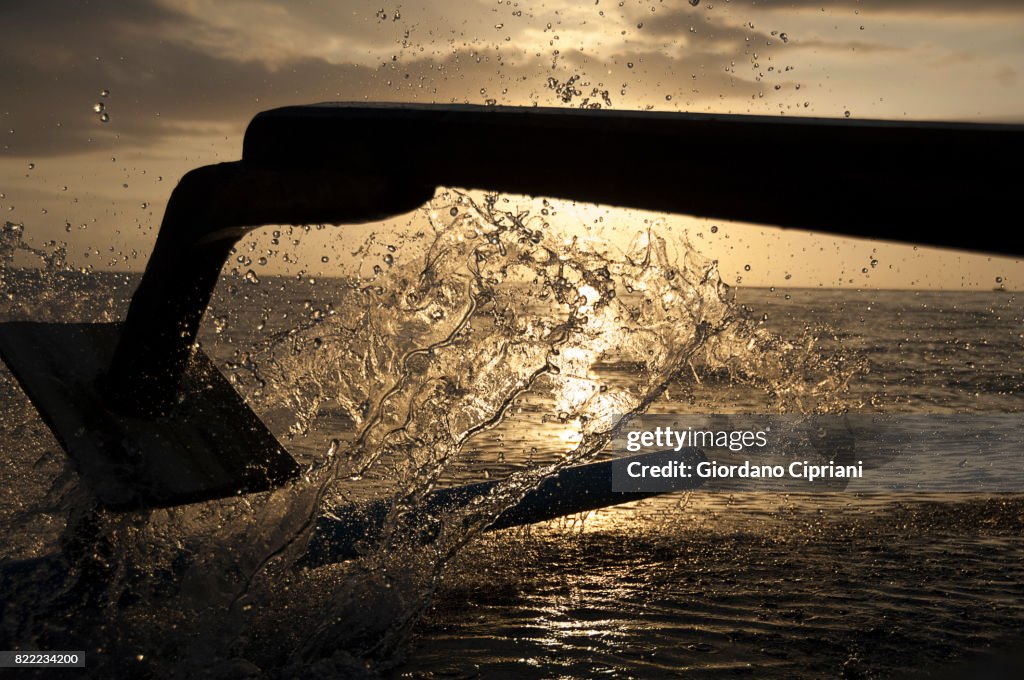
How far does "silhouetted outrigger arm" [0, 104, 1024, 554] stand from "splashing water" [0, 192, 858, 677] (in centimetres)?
40

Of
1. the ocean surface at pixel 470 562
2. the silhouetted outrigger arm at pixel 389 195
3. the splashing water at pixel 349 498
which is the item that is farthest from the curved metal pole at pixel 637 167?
the ocean surface at pixel 470 562

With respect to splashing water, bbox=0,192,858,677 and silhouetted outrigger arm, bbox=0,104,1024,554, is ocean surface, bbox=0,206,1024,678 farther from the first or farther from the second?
silhouetted outrigger arm, bbox=0,104,1024,554

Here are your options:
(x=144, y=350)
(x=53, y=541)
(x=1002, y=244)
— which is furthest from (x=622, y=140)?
(x=53, y=541)

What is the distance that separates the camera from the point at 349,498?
427cm

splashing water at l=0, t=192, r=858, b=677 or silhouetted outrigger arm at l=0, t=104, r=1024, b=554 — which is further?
splashing water at l=0, t=192, r=858, b=677

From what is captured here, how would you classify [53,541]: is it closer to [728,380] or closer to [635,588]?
[635,588]

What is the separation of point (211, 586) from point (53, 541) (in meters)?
2.38

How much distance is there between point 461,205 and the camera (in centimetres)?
320

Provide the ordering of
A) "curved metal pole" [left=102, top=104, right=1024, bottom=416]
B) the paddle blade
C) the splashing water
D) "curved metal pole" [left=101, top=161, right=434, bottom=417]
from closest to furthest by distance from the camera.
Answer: "curved metal pole" [left=102, top=104, right=1024, bottom=416] → "curved metal pole" [left=101, top=161, right=434, bottom=417] → the paddle blade → the splashing water

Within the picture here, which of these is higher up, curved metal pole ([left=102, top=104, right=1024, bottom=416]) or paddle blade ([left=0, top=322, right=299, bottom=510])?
curved metal pole ([left=102, top=104, right=1024, bottom=416])

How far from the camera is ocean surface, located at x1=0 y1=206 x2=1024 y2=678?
319cm

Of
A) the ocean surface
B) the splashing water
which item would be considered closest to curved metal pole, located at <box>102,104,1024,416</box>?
the splashing water

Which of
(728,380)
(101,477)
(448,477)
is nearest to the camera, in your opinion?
(101,477)

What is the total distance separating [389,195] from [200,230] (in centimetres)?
64
